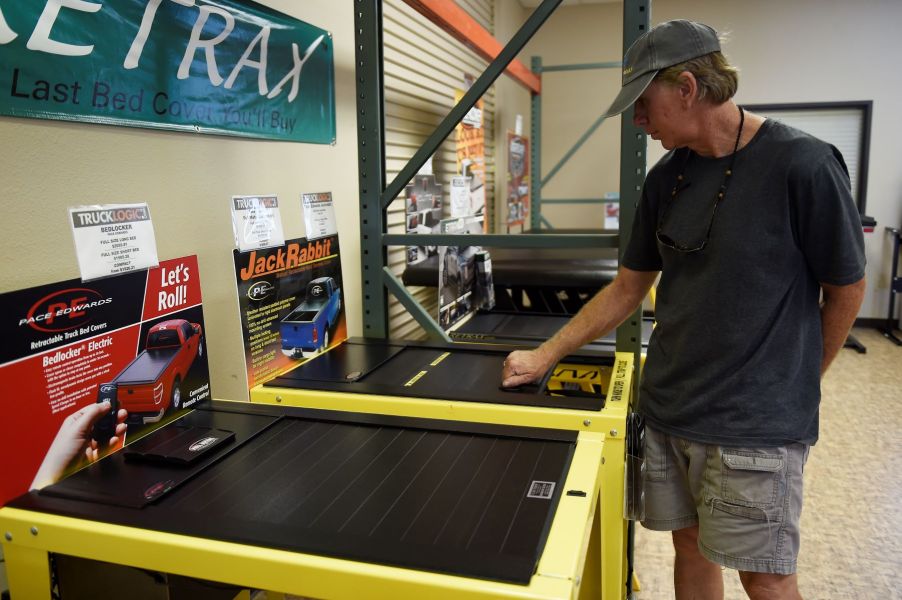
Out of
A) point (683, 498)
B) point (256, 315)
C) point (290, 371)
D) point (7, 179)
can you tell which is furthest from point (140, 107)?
point (683, 498)

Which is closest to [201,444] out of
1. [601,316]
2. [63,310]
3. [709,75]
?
[63,310]

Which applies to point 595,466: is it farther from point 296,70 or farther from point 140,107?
point 296,70

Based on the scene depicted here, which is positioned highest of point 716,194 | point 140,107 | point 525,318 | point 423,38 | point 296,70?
point 423,38

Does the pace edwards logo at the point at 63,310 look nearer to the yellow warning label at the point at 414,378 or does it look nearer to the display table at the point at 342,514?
the display table at the point at 342,514

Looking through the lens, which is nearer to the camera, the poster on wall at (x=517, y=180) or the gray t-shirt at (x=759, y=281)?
the gray t-shirt at (x=759, y=281)

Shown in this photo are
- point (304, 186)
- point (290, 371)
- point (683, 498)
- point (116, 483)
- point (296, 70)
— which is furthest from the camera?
point (304, 186)

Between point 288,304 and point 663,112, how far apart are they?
112 cm

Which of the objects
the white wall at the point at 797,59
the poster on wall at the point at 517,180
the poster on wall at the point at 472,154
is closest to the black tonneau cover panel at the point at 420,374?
the poster on wall at the point at 472,154

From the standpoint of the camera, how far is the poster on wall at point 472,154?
162 inches

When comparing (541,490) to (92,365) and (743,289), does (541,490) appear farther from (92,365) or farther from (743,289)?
(92,365)

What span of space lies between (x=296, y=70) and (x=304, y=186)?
1.28 ft

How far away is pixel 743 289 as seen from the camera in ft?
4.73

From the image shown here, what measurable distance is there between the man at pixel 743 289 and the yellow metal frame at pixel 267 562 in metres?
0.52

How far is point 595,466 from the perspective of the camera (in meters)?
1.24
